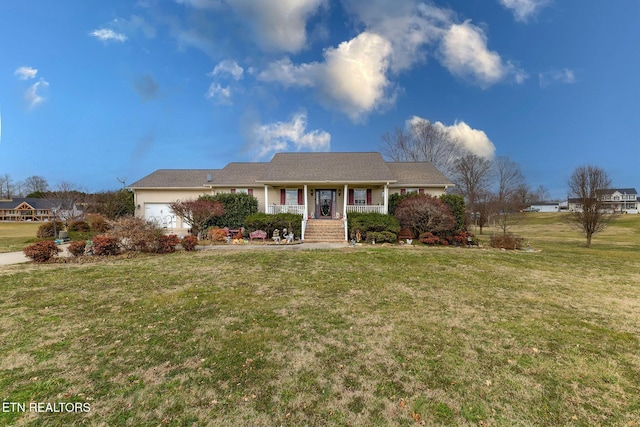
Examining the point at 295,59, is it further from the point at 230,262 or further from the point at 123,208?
the point at 123,208

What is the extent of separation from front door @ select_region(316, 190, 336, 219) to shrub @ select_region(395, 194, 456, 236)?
5.13 metres

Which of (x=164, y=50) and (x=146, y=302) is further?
(x=164, y=50)

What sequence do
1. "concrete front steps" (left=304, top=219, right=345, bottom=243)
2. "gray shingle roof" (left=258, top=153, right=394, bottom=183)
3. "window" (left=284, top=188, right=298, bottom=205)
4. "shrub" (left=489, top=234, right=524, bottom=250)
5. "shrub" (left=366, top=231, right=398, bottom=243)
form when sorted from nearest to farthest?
"shrub" (left=489, top=234, right=524, bottom=250) → "shrub" (left=366, top=231, right=398, bottom=243) → "concrete front steps" (left=304, top=219, right=345, bottom=243) → "gray shingle roof" (left=258, top=153, right=394, bottom=183) → "window" (left=284, top=188, right=298, bottom=205)

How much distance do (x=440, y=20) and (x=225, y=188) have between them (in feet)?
60.8

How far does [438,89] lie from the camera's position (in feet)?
80.1

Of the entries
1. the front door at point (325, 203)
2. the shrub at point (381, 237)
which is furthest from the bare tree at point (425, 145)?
the shrub at point (381, 237)

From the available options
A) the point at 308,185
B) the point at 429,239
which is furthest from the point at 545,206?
the point at 308,185

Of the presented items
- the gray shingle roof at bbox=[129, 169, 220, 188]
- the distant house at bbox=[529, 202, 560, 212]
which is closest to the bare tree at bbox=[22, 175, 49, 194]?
the gray shingle roof at bbox=[129, 169, 220, 188]

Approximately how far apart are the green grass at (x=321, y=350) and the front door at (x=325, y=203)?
12082mm

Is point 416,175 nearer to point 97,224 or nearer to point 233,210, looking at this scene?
point 233,210

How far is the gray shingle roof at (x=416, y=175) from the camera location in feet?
61.8

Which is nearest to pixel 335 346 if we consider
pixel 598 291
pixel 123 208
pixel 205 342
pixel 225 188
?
pixel 205 342

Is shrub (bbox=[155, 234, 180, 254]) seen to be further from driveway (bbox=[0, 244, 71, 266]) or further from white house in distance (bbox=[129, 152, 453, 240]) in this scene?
white house in distance (bbox=[129, 152, 453, 240])

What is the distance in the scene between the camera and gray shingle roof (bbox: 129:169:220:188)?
21.8 metres
